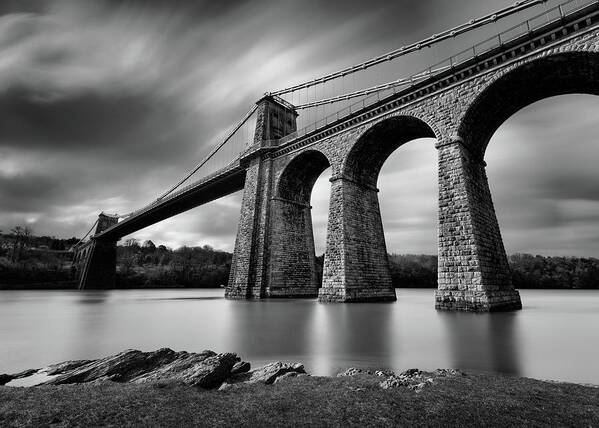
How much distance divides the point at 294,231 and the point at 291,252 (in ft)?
5.52

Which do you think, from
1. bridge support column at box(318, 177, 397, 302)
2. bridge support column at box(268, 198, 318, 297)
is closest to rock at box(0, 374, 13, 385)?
bridge support column at box(318, 177, 397, 302)

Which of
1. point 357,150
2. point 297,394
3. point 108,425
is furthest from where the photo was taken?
point 357,150

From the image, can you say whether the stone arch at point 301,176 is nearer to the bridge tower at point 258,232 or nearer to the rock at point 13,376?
the bridge tower at point 258,232

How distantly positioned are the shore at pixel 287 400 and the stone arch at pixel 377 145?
16.3m

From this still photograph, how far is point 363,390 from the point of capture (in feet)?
11.4

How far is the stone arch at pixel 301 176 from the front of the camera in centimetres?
2410

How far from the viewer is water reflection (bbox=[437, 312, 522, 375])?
5445 mm

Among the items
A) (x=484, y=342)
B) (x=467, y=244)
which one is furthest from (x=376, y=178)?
(x=484, y=342)

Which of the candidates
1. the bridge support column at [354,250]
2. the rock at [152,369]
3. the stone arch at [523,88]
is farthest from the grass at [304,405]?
the bridge support column at [354,250]

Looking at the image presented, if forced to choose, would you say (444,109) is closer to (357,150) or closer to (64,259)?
(357,150)

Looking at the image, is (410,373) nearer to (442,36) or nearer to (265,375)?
(265,375)

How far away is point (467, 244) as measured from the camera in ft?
42.9

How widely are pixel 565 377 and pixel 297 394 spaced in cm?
413

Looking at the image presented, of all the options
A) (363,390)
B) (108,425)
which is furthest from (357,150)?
(108,425)
